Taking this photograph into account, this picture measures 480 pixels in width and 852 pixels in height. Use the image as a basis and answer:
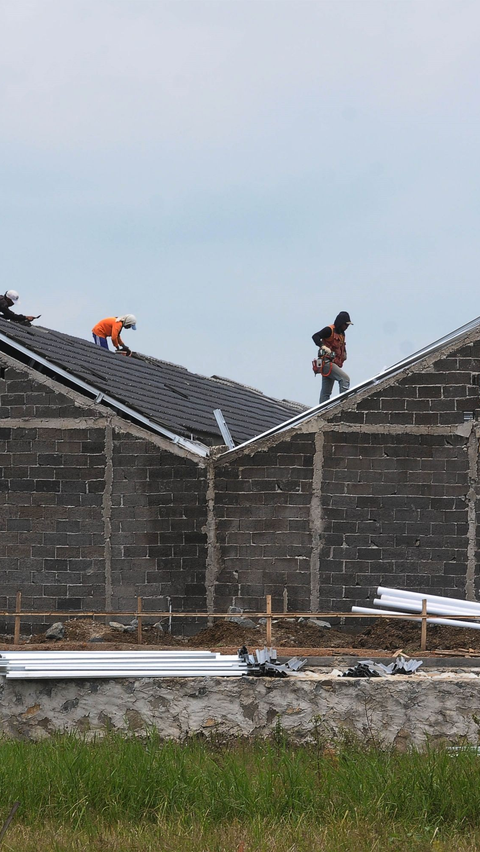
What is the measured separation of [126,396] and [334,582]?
3822mm

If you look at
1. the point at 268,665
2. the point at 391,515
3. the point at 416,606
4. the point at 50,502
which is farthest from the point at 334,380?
the point at 268,665

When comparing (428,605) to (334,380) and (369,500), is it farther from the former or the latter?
(334,380)

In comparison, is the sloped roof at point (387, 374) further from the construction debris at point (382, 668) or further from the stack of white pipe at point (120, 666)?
the construction debris at point (382, 668)

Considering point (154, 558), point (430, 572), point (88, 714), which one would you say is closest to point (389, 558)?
point (430, 572)

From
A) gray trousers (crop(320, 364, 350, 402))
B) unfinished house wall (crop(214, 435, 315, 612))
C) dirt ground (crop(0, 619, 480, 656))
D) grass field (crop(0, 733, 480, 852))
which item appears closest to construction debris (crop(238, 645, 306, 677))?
grass field (crop(0, 733, 480, 852))

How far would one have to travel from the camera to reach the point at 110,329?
2197cm

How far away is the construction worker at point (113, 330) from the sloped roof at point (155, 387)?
1.57 ft

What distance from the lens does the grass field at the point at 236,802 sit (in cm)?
729

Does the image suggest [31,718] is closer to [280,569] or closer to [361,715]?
[361,715]

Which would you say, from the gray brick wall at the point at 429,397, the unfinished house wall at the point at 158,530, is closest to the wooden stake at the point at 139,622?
the unfinished house wall at the point at 158,530

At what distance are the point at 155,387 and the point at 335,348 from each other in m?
3.11

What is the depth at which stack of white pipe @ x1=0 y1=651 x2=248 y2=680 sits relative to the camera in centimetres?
978

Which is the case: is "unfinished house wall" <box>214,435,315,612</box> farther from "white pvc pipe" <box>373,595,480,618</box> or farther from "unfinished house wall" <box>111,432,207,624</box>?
"white pvc pipe" <box>373,595,480,618</box>

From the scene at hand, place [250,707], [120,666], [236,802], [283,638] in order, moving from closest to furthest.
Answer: [236,802] < [250,707] < [120,666] < [283,638]
